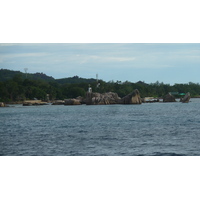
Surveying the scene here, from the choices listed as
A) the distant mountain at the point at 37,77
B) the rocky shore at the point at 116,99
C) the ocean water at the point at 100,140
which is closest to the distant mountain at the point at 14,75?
the distant mountain at the point at 37,77

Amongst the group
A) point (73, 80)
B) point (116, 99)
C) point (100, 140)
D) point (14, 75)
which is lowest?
point (100, 140)

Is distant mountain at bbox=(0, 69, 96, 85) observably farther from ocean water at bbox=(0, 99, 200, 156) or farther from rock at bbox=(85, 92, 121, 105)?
rock at bbox=(85, 92, 121, 105)

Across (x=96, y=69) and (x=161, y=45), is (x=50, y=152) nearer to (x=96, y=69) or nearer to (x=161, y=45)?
(x=96, y=69)

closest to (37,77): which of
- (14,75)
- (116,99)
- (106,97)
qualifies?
(14,75)

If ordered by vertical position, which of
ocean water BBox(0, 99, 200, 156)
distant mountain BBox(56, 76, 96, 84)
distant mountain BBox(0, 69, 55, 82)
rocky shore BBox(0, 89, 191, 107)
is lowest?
ocean water BBox(0, 99, 200, 156)

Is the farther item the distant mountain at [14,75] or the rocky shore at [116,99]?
the rocky shore at [116,99]

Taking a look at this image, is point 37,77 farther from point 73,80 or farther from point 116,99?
point 116,99

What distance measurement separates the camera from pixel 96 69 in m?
10.7

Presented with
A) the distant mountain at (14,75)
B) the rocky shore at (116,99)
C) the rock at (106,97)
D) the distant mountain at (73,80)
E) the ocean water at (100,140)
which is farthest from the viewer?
the rock at (106,97)

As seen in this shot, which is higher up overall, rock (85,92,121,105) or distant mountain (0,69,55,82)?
distant mountain (0,69,55,82)

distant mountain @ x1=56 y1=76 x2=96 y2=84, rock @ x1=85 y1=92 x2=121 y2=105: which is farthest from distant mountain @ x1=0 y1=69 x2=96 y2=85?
rock @ x1=85 y1=92 x2=121 y2=105

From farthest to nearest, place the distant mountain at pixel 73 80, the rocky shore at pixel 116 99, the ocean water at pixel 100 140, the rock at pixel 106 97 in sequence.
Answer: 1. the rock at pixel 106 97
2. the rocky shore at pixel 116 99
3. the distant mountain at pixel 73 80
4. the ocean water at pixel 100 140

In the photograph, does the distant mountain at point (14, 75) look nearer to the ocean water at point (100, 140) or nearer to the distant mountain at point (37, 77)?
the distant mountain at point (37, 77)
